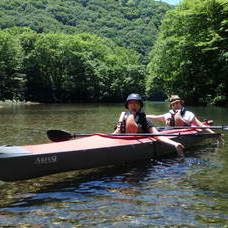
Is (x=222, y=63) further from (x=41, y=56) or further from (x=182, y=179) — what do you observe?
(x=41, y=56)

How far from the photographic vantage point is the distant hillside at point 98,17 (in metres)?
119

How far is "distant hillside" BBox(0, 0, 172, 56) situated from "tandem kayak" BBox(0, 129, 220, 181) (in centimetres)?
10585

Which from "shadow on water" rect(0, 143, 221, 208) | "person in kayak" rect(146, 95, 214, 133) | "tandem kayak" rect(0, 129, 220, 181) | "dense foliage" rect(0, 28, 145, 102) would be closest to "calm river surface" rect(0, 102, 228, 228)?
"shadow on water" rect(0, 143, 221, 208)

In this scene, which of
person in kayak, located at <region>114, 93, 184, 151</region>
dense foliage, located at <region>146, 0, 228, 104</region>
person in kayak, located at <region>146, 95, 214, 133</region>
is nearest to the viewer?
person in kayak, located at <region>114, 93, 184, 151</region>

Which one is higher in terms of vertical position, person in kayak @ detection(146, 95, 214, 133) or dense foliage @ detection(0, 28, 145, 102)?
dense foliage @ detection(0, 28, 145, 102)

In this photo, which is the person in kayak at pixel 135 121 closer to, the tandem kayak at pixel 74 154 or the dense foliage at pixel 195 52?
the tandem kayak at pixel 74 154

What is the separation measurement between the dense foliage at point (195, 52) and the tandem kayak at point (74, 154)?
24.6 m

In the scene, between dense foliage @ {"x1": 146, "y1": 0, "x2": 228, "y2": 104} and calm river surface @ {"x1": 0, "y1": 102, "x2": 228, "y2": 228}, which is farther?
dense foliage @ {"x1": 146, "y1": 0, "x2": 228, "y2": 104}

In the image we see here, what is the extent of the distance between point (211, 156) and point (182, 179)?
2738 millimetres

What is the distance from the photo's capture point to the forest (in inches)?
1334

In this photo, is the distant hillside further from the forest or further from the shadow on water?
the shadow on water

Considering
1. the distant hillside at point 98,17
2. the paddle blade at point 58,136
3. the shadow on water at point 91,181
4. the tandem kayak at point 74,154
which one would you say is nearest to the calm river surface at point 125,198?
the shadow on water at point 91,181

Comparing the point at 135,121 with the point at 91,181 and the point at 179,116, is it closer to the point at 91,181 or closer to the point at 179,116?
the point at 91,181

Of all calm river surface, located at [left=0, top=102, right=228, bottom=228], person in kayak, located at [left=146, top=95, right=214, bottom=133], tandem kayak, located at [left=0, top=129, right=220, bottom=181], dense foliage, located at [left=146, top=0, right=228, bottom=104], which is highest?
dense foliage, located at [left=146, top=0, right=228, bottom=104]
